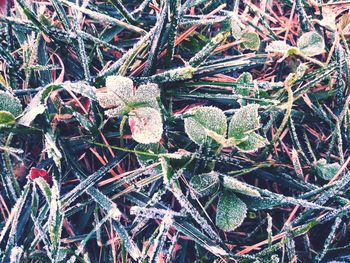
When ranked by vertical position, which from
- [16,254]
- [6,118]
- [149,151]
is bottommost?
[16,254]

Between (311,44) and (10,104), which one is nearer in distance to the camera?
(10,104)

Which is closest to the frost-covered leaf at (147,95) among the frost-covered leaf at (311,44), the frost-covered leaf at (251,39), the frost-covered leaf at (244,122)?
the frost-covered leaf at (244,122)

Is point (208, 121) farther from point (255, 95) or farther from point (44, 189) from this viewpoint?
point (44, 189)

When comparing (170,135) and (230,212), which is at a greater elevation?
(170,135)

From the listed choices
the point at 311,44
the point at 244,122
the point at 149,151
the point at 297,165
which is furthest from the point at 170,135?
the point at 311,44

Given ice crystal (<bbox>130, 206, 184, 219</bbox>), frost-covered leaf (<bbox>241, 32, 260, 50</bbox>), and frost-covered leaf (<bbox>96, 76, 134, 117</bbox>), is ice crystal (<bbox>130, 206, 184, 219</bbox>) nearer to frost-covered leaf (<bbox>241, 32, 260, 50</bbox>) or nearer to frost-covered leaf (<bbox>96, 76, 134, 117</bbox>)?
frost-covered leaf (<bbox>96, 76, 134, 117</bbox>)

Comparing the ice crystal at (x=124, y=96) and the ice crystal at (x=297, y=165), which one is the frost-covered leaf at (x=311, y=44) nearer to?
the ice crystal at (x=297, y=165)

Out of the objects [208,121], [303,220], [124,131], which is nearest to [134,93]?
[124,131]

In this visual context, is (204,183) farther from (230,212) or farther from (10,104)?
(10,104)
